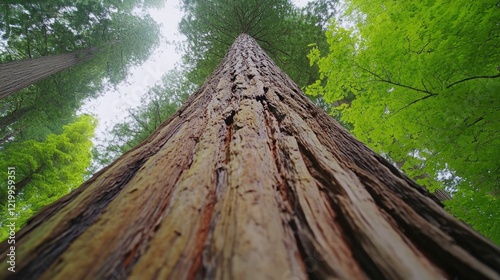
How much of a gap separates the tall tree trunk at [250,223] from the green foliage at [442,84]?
2107 millimetres

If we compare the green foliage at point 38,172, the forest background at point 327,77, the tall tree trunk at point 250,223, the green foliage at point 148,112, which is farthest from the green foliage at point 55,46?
the tall tree trunk at point 250,223

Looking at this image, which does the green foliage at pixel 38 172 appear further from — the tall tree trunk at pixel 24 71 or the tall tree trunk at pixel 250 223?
the tall tree trunk at pixel 250 223

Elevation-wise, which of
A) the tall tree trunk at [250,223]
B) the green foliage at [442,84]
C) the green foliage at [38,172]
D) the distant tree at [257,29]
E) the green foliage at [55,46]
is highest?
the green foliage at [55,46]

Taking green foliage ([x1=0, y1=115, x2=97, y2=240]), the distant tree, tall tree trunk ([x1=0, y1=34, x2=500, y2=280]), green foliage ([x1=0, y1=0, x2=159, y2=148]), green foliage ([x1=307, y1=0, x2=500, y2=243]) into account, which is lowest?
tall tree trunk ([x1=0, y1=34, x2=500, y2=280])

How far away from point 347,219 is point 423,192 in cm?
40

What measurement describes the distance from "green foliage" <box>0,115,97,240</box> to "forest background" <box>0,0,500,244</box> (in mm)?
39

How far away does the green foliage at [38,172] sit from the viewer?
278 inches

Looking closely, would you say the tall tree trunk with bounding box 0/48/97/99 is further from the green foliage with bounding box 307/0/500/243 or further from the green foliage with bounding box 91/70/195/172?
the green foliage with bounding box 307/0/500/243

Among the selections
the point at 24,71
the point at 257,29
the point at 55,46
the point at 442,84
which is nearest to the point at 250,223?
the point at 442,84

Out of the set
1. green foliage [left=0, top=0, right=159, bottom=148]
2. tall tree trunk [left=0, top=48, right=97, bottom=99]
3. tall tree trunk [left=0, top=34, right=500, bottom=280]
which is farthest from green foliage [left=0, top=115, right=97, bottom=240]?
tall tree trunk [left=0, top=34, right=500, bottom=280]

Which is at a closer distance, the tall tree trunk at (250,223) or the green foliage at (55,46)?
the tall tree trunk at (250,223)

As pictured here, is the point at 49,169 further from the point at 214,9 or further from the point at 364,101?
the point at 364,101

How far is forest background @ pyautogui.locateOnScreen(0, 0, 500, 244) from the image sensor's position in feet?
7.65

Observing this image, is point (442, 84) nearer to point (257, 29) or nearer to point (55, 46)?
point (257, 29)
